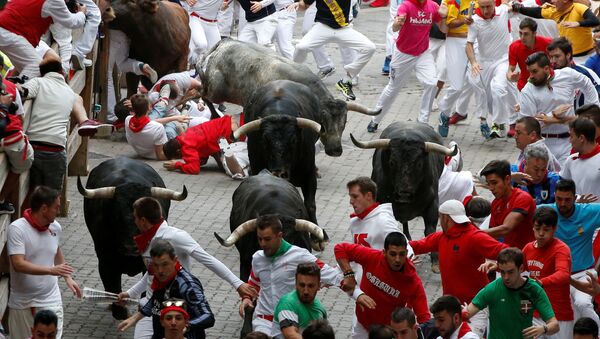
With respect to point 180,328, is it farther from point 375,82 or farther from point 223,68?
point 375,82

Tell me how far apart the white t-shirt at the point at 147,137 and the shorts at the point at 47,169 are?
4780 millimetres

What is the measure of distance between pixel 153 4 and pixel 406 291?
33.9 ft

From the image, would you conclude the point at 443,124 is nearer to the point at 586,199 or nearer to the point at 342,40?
the point at 342,40

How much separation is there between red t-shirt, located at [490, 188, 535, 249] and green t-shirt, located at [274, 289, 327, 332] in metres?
2.40

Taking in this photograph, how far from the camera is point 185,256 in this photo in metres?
12.5

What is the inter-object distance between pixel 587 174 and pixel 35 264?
527 cm

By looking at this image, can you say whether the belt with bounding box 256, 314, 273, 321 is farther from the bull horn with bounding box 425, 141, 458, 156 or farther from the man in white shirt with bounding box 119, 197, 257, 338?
the bull horn with bounding box 425, 141, 458, 156

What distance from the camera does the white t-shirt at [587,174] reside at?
45.4ft

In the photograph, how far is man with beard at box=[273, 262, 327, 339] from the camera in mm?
11125

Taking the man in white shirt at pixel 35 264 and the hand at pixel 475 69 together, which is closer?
the man in white shirt at pixel 35 264

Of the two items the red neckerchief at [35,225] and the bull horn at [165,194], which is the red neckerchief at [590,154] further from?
the red neckerchief at [35,225]

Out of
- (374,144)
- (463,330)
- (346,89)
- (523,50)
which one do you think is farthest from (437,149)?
(346,89)

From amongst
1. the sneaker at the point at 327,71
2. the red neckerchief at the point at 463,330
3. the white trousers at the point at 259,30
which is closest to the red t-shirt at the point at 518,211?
the red neckerchief at the point at 463,330

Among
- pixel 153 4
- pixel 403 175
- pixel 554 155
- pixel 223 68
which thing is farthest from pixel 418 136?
pixel 153 4
